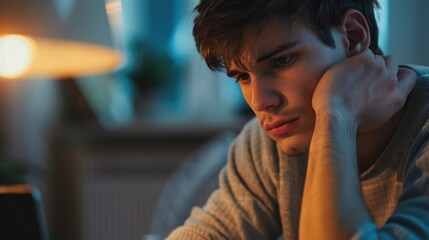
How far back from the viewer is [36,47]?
1703 millimetres

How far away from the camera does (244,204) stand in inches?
50.6

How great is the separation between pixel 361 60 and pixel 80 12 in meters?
0.70

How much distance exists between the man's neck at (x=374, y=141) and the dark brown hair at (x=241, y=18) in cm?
16

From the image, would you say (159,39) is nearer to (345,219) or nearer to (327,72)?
(327,72)

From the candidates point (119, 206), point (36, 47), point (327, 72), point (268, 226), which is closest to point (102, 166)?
point (119, 206)

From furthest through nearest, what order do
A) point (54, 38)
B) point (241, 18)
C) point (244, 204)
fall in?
point (54, 38), point (244, 204), point (241, 18)

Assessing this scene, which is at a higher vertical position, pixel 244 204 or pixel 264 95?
pixel 264 95

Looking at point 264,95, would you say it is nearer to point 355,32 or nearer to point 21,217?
point 355,32

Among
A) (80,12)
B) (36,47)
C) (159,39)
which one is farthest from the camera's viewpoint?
(159,39)

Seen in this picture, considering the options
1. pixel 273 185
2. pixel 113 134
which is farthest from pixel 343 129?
pixel 113 134

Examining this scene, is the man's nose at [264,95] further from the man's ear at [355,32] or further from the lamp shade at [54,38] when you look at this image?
the lamp shade at [54,38]

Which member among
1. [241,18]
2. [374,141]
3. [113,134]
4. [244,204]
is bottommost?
[113,134]

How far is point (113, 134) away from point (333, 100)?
6.78 feet

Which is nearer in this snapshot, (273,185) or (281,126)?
(281,126)
